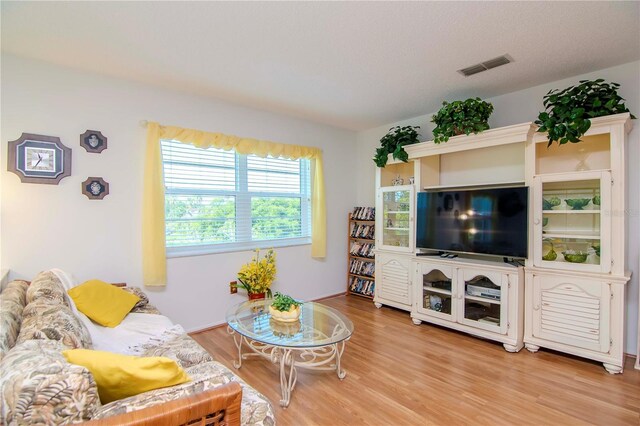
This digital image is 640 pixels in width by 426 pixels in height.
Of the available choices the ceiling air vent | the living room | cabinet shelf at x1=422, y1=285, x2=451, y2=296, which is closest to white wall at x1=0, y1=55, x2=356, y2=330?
the living room

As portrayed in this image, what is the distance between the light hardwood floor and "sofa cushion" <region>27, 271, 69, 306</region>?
1.30m

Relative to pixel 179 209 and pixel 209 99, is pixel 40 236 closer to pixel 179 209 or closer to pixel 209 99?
pixel 179 209

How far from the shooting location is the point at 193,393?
1.14 meters

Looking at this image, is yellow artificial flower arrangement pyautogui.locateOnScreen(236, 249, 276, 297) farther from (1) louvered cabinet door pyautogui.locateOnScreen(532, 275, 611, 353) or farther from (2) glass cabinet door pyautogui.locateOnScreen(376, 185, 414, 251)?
(1) louvered cabinet door pyautogui.locateOnScreen(532, 275, 611, 353)

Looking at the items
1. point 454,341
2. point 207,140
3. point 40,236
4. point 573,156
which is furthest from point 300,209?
point 573,156

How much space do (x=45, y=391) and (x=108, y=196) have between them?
7.53ft

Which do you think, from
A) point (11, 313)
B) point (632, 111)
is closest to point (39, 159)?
point (11, 313)

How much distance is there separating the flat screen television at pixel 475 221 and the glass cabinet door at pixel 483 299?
0.24 m

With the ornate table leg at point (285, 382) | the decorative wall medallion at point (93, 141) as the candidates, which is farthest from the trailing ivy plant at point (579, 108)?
the decorative wall medallion at point (93, 141)

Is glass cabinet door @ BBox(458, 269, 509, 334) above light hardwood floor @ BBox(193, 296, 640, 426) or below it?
above

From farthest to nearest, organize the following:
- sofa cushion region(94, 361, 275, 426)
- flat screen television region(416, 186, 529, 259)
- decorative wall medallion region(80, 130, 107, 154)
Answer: flat screen television region(416, 186, 529, 259)
decorative wall medallion region(80, 130, 107, 154)
sofa cushion region(94, 361, 275, 426)

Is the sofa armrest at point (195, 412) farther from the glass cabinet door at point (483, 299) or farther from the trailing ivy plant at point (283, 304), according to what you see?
the glass cabinet door at point (483, 299)

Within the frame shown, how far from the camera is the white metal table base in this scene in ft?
6.86

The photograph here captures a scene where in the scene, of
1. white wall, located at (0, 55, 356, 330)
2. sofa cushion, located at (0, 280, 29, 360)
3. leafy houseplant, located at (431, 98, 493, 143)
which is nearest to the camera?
sofa cushion, located at (0, 280, 29, 360)
